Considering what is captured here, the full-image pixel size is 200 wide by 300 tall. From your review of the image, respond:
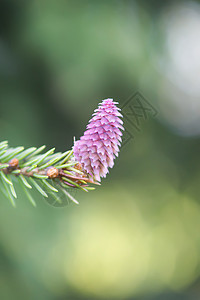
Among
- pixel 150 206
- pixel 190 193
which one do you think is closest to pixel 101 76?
pixel 150 206

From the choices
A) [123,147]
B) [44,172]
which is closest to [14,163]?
[44,172]

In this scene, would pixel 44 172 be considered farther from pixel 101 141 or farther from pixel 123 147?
pixel 123 147

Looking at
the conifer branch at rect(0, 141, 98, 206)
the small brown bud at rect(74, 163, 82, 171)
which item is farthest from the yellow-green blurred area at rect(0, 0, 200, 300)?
the small brown bud at rect(74, 163, 82, 171)

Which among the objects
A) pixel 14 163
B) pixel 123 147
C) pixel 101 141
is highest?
pixel 123 147

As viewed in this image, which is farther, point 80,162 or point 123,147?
point 123,147

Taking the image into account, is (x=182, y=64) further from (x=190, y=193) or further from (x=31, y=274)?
(x=31, y=274)

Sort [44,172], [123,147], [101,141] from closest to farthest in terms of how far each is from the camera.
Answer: [101,141], [44,172], [123,147]
